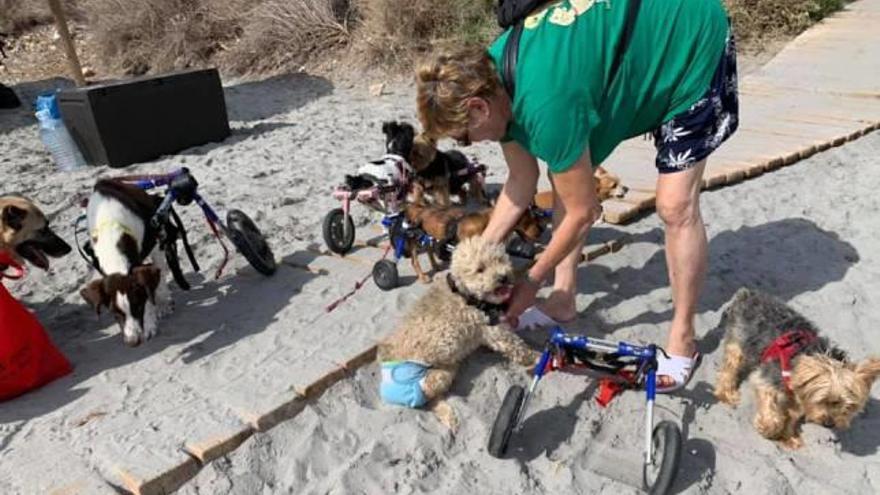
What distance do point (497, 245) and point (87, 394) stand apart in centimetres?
217

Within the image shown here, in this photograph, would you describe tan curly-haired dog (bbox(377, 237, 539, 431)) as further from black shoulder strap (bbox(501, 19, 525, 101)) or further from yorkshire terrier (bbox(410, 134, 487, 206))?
yorkshire terrier (bbox(410, 134, 487, 206))

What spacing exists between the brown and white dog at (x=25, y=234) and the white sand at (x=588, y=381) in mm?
398

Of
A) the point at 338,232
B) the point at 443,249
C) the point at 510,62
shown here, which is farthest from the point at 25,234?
the point at 510,62

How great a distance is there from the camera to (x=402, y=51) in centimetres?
1109

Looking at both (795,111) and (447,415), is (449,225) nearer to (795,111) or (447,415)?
(447,415)

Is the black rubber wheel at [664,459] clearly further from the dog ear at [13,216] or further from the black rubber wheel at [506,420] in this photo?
the dog ear at [13,216]

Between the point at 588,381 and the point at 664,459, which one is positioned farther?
the point at 588,381

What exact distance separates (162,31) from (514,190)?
41.0 feet

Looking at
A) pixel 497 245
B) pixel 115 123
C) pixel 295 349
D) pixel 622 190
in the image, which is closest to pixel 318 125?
pixel 115 123

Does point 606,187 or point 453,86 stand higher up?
point 453,86

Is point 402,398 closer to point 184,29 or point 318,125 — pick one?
point 318,125

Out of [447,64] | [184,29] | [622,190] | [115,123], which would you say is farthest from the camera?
[184,29]

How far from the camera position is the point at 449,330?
316 cm

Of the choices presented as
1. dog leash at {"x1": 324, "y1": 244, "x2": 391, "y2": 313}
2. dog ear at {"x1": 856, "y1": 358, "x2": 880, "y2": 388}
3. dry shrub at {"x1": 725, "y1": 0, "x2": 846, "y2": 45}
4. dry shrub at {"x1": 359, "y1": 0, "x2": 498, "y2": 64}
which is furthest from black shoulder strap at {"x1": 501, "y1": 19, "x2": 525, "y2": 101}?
dry shrub at {"x1": 725, "y1": 0, "x2": 846, "y2": 45}
